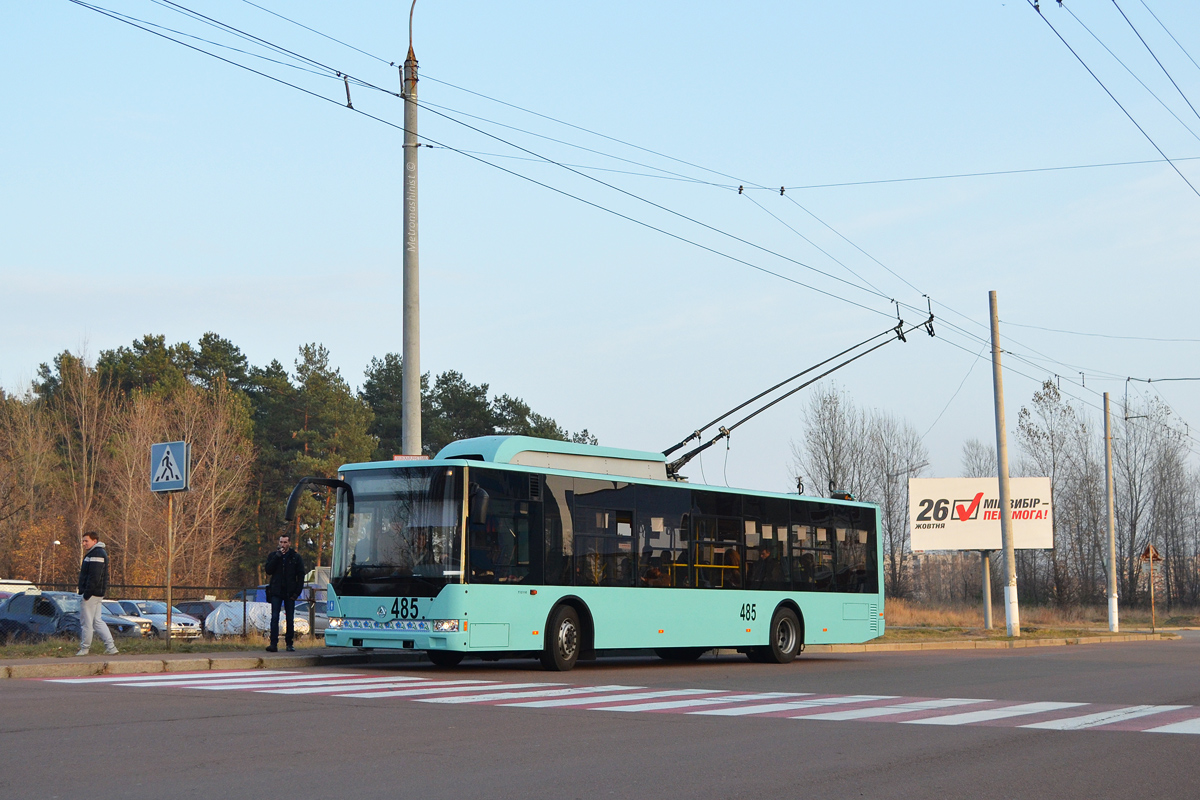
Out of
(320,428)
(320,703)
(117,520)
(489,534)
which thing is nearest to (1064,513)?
(320,428)

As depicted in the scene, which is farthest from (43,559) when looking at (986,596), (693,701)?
(693,701)

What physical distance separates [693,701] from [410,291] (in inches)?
382

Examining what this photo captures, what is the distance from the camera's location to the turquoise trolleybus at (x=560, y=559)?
16.6 m

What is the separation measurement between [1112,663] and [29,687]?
1787cm

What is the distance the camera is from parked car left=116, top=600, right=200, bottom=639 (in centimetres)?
3452

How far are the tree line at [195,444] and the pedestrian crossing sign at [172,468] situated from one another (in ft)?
113

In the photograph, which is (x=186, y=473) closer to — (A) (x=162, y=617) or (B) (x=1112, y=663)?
(B) (x=1112, y=663)

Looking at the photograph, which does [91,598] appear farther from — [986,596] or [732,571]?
[986,596]

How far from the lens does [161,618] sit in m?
37.4

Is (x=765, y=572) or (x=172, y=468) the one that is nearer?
(x=172, y=468)

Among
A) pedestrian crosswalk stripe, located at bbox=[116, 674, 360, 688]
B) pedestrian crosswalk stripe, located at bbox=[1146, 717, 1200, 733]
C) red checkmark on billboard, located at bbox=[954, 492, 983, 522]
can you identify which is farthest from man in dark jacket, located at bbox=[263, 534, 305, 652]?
red checkmark on billboard, located at bbox=[954, 492, 983, 522]

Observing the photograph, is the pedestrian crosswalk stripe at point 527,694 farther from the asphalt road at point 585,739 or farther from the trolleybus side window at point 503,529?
the trolleybus side window at point 503,529

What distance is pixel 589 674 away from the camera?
17.7m

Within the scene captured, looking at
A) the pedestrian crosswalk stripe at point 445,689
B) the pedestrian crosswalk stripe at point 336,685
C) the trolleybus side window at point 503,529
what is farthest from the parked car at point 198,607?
the pedestrian crosswalk stripe at point 445,689
